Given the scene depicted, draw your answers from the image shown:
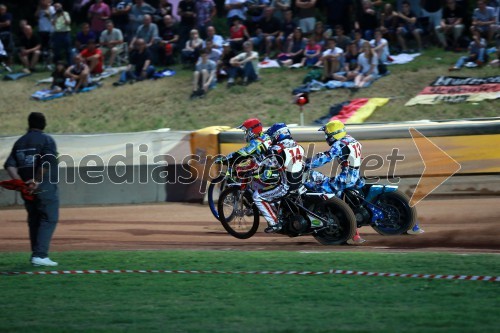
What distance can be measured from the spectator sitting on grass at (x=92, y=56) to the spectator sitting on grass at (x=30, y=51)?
8.13 ft

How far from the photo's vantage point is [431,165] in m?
17.9

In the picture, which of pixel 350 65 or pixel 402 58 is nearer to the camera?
pixel 350 65

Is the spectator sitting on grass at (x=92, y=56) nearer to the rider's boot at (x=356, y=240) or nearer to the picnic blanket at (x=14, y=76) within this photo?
the picnic blanket at (x=14, y=76)

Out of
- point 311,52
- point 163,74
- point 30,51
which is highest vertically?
point 311,52

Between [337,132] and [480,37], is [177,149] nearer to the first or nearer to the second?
[337,132]

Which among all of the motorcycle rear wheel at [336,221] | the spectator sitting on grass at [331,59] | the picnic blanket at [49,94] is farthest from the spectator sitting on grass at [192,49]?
the motorcycle rear wheel at [336,221]

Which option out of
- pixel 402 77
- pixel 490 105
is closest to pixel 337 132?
pixel 490 105

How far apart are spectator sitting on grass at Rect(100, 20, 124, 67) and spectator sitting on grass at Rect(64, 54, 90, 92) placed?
3.63 ft

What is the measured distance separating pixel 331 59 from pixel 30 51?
10683 mm

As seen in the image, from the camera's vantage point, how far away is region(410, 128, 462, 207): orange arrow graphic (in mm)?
17750

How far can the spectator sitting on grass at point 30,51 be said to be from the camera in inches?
1131

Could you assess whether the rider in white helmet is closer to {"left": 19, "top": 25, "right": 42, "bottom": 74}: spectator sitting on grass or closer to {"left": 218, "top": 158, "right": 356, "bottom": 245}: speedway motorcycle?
{"left": 218, "top": 158, "right": 356, "bottom": 245}: speedway motorcycle

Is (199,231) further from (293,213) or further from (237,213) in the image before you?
(293,213)

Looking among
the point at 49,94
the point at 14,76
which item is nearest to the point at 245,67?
the point at 49,94
